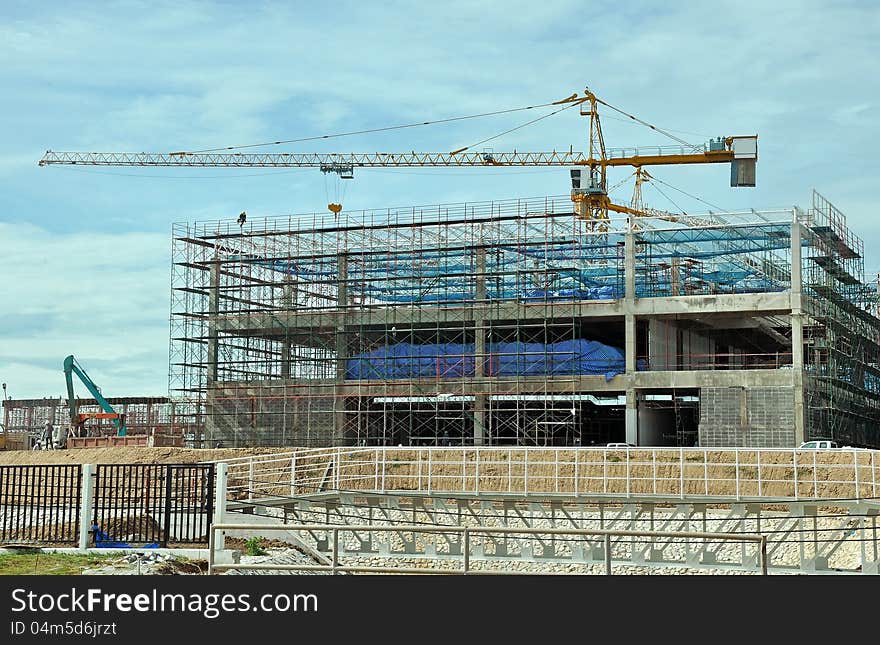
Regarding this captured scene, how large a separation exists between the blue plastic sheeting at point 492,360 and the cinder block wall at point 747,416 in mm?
5410

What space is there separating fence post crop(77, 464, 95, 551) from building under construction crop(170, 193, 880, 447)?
32.7m

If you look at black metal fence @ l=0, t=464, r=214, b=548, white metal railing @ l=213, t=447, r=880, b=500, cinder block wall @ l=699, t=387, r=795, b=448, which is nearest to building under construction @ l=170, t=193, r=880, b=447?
cinder block wall @ l=699, t=387, r=795, b=448

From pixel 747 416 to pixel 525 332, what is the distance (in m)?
11.8

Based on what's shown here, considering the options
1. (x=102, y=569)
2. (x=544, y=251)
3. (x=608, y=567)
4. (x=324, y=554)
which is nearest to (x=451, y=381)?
(x=544, y=251)

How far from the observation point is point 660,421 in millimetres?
57531

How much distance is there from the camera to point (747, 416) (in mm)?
51781

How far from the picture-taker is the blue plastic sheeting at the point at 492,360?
55719mm

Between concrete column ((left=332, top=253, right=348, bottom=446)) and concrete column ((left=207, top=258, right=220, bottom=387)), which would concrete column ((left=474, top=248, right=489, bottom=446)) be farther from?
concrete column ((left=207, top=258, right=220, bottom=387))

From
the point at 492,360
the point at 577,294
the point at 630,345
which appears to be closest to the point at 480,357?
the point at 492,360

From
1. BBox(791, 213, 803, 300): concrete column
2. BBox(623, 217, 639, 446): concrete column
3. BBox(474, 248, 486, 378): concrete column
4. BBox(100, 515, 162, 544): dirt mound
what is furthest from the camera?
BBox(474, 248, 486, 378): concrete column

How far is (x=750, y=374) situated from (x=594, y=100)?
38349 mm

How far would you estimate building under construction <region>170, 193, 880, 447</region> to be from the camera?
175 ft

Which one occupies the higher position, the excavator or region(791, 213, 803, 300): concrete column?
region(791, 213, 803, 300): concrete column

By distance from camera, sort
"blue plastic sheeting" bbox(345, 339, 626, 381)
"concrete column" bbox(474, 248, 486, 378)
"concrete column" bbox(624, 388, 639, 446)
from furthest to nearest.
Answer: "concrete column" bbox(474, 248, 486, 378)
"blue plastic sheeting" bbox(345, 339, 626, 381)
"concrete column" bbox(624, 388, 639, 446)
